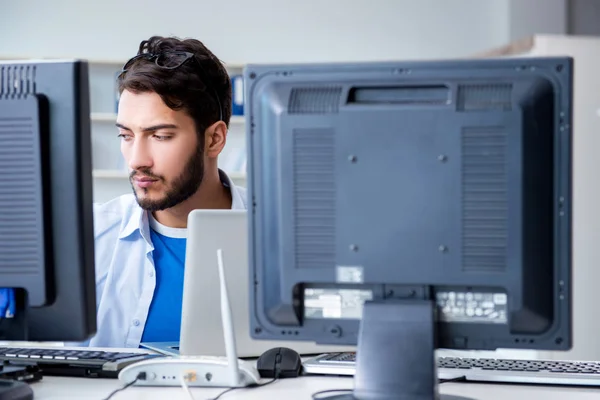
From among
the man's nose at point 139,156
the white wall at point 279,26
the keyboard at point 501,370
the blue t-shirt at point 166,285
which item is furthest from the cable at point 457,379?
the white wall at point 279,26

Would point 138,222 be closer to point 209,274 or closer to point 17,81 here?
point 209,274

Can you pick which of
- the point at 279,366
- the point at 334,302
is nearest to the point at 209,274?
the point at 279,366

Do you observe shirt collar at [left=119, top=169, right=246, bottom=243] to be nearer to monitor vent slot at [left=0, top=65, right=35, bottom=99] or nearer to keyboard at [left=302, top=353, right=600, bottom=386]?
keyboard at [left=302, top=353, right=600, bottom=386]

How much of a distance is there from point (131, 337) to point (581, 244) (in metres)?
2.43

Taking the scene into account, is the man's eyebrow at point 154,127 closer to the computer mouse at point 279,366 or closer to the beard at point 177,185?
the beard at point 177,185

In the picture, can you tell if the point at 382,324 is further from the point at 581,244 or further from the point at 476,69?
the point at 581,244

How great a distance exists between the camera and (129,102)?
2.39 m

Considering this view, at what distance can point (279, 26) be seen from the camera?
546 centimetres

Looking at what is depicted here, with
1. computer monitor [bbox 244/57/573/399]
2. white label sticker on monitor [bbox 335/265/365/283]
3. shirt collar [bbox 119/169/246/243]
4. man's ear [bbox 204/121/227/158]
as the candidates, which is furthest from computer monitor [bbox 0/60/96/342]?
man's ear [bbox 204/121/227/158]

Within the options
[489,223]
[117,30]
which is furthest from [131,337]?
[117,30]

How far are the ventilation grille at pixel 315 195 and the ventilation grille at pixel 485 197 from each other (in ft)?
0.65

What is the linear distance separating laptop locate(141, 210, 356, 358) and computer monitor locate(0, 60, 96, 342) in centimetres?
32

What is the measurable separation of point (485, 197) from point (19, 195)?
70cm

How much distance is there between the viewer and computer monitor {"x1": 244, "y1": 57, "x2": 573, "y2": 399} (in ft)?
4.26
